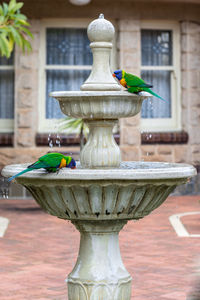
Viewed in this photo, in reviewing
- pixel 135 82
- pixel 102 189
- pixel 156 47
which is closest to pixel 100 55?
pixel 135 82

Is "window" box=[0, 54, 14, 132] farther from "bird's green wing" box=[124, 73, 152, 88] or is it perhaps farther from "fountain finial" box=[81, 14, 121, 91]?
"bird's green wing" box=[124, 73, 152, 88]

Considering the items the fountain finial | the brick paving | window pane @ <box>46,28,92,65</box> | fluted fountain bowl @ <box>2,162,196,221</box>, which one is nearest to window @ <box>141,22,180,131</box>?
window pane @ <box>46,28,92,65</box>

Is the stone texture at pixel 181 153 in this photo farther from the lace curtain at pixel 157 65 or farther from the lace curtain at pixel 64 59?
the lace curtain at pixel 64 59

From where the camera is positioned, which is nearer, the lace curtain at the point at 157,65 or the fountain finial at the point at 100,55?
the fountain finial at the point at 100,55

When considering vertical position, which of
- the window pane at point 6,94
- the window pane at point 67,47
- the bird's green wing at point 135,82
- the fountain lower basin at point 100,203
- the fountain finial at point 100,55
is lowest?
the fountain lower basin at point 100,203

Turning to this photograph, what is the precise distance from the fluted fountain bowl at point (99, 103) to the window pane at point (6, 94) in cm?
874

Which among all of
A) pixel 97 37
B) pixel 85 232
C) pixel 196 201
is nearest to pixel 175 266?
pixel 85 232

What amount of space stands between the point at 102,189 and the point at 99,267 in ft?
2.28

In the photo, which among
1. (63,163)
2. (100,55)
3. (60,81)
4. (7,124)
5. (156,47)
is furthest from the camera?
(156,47)

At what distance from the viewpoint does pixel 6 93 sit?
46.4ft

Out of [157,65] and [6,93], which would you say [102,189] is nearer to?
[6,93]

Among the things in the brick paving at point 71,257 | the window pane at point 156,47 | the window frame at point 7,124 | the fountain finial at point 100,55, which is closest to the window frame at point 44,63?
the window frame at point 7,124

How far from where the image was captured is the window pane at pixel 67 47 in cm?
1418

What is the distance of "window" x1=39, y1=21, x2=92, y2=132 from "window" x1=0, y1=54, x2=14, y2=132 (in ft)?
1.93
